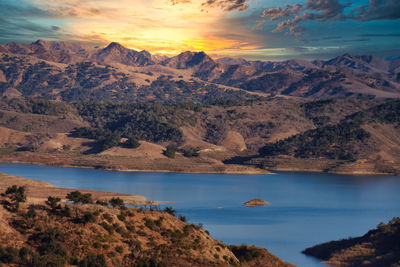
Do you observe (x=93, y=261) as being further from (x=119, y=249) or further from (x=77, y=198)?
(x=77, y=198)

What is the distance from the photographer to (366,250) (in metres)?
70.6

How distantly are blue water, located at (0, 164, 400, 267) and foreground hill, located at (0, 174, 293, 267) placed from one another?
21.8 meters

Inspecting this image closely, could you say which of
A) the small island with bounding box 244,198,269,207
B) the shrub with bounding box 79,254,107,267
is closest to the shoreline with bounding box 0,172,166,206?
the small island with bounding box 244,198,269,207

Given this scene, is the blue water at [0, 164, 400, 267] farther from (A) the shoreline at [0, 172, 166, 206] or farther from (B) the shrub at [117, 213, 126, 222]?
(B) the shrub at [117, 213, 126, 222]

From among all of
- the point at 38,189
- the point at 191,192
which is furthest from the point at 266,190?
the point at 38,189

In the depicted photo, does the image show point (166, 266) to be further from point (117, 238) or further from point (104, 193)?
point (104, 193)

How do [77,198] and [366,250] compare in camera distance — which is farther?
[366,250]

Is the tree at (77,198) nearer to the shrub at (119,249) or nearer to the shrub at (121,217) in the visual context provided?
the shrub at (121,217)

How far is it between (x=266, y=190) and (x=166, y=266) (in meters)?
112

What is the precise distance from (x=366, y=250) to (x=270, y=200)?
6631 centimetres

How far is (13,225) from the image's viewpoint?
154 ft

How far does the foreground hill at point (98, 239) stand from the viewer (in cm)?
4372

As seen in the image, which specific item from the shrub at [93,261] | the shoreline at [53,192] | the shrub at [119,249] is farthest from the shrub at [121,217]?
the shoreline at [53,192]

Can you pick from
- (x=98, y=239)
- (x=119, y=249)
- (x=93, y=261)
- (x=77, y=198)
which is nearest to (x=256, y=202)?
(x=77, y=198)
